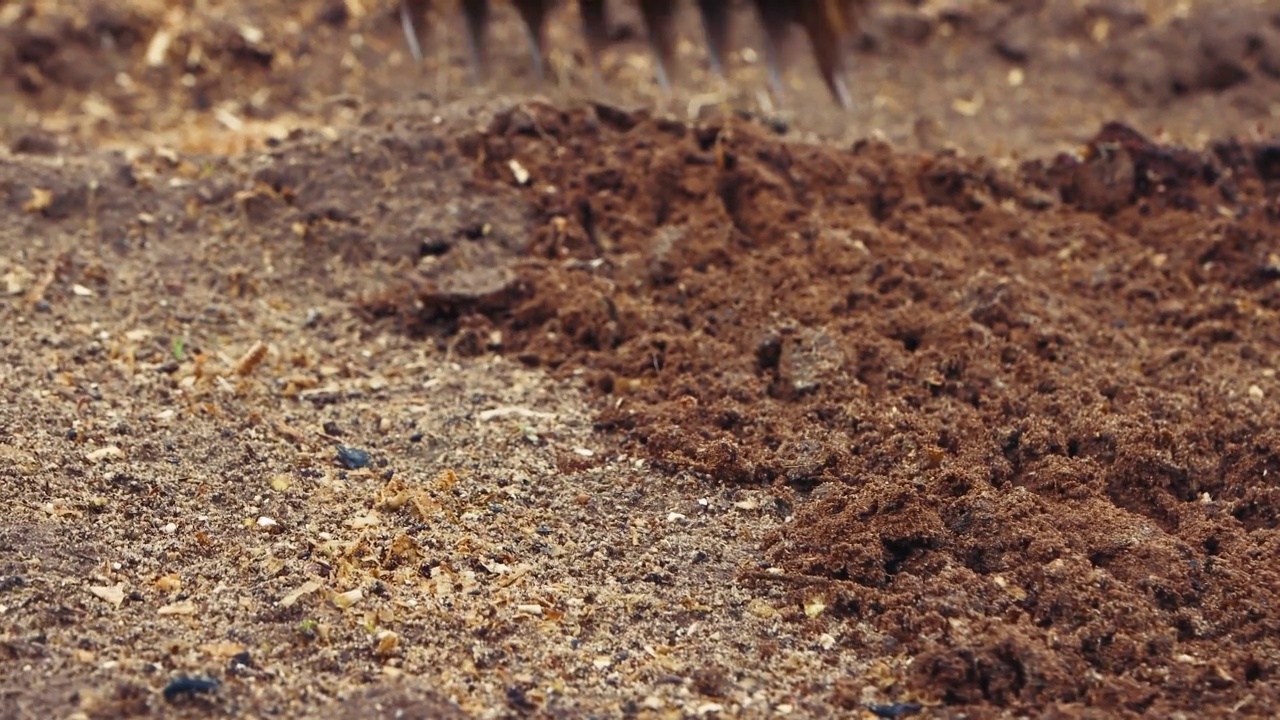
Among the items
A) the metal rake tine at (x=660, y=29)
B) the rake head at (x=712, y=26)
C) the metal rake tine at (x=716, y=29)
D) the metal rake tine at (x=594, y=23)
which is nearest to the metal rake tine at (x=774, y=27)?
the rake head at (x=712, y=26)

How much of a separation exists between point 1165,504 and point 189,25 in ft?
17.6

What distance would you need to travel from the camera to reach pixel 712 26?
561 centimetres

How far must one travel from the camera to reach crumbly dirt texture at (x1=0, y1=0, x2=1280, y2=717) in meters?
2.70

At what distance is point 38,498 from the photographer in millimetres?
3076

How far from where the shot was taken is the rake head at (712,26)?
549 centimetres

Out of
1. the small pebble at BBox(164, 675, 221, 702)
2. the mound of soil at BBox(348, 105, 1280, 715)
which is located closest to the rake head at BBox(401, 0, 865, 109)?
the mound of soil at BBox(348, 105, 1280, 715)

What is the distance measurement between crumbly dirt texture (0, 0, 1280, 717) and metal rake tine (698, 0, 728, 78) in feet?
1.10

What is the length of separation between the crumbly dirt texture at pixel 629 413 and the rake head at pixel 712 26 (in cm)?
27

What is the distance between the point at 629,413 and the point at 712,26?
2.47 m

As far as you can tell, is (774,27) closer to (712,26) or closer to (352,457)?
(712,26)

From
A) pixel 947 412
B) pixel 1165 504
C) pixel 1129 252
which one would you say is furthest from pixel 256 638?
pixel 1129 252

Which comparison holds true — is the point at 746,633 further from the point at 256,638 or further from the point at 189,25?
the point at 189,25

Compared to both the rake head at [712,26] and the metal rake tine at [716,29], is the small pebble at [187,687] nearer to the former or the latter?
the rake head at [712,26]

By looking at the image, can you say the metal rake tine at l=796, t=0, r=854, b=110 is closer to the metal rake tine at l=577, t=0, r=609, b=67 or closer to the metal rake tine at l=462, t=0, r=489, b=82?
the metal rake tine at l=577, t=0, r=609, b=67
